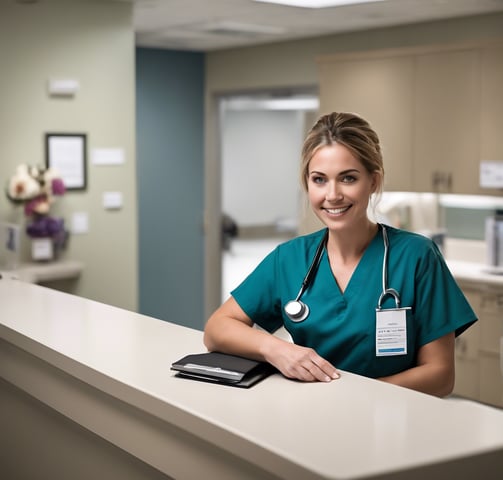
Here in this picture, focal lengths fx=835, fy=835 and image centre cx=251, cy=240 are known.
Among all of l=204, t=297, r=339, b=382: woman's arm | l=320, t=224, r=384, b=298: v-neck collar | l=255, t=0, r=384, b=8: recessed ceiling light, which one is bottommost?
l=204, t=297, r=339, b=382: woman's arm

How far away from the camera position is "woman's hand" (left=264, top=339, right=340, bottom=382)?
1.78 metres

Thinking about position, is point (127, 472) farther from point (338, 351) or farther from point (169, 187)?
point (169, 187)

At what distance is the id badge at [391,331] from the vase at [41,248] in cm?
278

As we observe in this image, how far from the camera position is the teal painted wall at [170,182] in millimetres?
6312

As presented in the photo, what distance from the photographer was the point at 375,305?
200 centimetres

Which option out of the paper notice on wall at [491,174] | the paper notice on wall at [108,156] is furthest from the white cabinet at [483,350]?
the paper notice on wall at [108,156]

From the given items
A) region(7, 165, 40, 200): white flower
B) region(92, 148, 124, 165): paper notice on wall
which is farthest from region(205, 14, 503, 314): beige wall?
region(7, 165, 40, 200): white flower

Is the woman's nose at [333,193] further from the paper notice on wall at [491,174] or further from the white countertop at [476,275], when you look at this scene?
the paper notice on wall at [491,174]

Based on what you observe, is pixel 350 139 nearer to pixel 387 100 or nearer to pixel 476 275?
pixel 476 275

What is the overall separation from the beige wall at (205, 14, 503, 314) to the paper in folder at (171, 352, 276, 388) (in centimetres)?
341

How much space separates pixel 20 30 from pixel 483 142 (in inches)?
101

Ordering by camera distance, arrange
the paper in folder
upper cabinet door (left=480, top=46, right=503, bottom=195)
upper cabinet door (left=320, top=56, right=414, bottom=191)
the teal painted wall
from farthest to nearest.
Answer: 1. the teal painted wall
2. upper cabinet door (left=320, top=56, right=414, bottom=191)
3. upper cabinet door (left=480, top=46, right=503, bottom=195)
4. the paper in folder

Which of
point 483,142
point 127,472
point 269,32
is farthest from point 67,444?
point 269,32

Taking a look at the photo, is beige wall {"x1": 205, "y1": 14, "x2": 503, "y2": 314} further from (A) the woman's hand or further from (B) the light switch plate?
(A) the woman's hand
